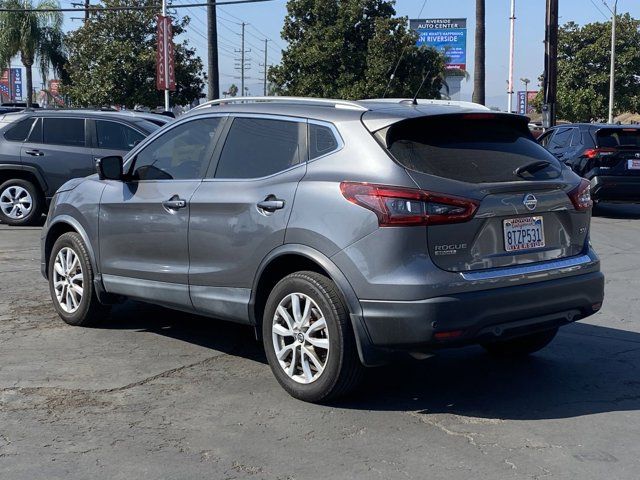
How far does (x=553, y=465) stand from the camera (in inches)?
165

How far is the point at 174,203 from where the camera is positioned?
5.79m

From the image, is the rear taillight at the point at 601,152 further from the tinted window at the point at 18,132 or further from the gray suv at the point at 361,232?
the gray suv at the point at 361,232

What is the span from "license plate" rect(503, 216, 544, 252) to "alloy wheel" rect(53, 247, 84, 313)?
356 cm

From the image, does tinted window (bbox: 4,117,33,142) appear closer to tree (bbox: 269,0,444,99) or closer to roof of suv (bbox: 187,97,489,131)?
roof of suv (bbox: 187,97,489,131)

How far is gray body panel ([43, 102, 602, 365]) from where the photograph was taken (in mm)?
4523

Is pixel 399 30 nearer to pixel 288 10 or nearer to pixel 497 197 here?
pixel 288 10

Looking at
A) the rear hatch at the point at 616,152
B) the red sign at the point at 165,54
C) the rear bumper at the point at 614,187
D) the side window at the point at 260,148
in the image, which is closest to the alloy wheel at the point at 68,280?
the side window at the point at 260,148

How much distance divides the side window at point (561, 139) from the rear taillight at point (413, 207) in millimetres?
12363

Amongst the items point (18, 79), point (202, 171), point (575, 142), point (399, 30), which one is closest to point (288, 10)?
point (399, 30)

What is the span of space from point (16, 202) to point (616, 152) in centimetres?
1032

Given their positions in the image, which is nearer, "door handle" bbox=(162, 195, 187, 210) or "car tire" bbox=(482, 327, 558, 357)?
"door handle" bbox=(162, 195, 187, 210)

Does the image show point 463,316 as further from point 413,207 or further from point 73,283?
point 73,283

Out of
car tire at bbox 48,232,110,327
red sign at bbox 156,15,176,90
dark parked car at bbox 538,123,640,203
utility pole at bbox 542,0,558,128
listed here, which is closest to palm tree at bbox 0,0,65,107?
red sign at bbox 156,15,176,90

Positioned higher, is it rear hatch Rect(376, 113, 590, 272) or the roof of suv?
the roof of suv
